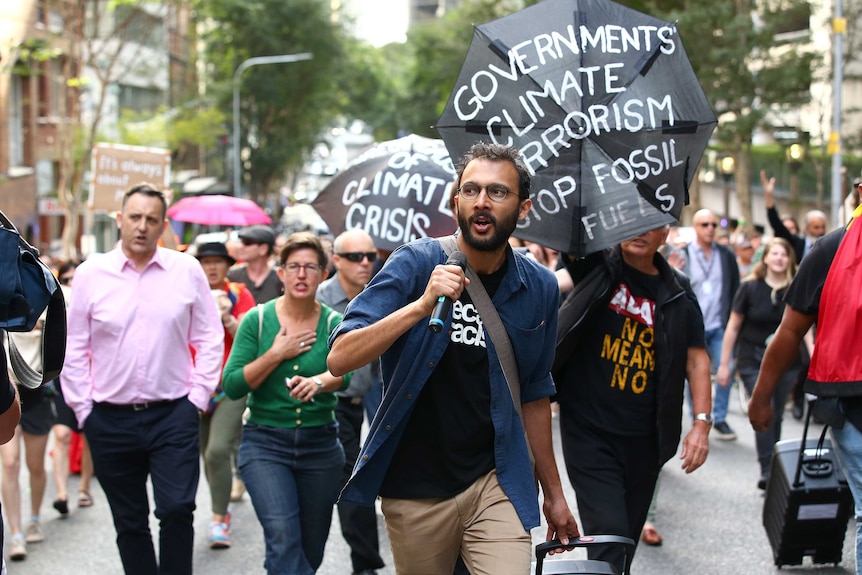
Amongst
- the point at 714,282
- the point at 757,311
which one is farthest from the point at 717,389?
the point at 757,311

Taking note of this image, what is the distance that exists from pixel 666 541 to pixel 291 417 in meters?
3.06

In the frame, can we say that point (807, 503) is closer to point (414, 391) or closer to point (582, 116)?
point (582, 116)

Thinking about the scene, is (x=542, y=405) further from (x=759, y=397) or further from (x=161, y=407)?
(x=161, y=407)

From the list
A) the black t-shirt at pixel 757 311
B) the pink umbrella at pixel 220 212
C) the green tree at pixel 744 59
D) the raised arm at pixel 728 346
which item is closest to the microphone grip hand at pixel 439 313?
the raised arm at pixel 728 346

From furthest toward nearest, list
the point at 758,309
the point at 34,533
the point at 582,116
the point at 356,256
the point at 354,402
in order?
1. the point at 758,309
2. the point at 34,533
3. the point at 356,256
4. the point at 354,402
5. the point at 582,116

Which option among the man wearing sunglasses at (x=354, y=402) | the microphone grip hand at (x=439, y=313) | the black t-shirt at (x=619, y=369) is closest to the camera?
the microphone grip hand at (x=439, y=313)

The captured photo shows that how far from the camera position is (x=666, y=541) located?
24.4 feet

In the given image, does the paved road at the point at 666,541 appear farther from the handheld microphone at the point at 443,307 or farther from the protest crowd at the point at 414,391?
the handheld microphone at the point at 443,307

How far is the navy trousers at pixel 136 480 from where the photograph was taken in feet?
17.7

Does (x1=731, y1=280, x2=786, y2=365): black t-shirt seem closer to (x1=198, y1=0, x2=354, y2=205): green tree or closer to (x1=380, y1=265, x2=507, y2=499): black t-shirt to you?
(x1=380, y1=265, x2=507, y2=499): black t-shirt

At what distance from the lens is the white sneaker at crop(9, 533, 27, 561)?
715 centimetres

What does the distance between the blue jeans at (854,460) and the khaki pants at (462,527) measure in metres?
1.44

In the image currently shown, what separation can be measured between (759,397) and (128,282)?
3007 mm

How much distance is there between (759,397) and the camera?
4.98m
